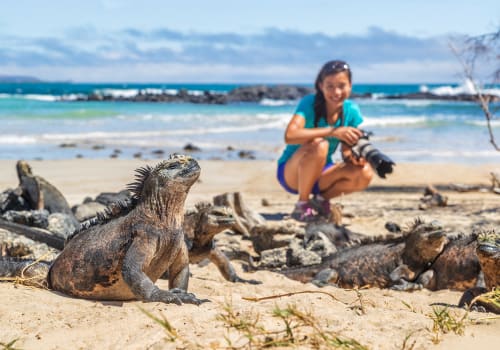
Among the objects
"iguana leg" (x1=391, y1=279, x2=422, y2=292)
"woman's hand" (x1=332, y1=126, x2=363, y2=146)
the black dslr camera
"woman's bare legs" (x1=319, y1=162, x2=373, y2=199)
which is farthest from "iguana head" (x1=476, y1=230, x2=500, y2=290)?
"woman's bare legs" (x1=319, y1=162, x2=373, y2=199)

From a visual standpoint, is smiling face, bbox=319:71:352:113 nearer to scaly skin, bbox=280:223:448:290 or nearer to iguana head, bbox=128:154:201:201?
scaly skin, bbox=280:223:448:290

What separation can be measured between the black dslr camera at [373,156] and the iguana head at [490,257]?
11.4ft

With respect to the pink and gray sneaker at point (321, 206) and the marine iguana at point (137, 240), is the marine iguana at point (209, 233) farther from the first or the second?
the pink and gray sneaker at point (321, 206)

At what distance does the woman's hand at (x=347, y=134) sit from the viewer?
764 cm

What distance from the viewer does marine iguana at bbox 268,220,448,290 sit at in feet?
18.8

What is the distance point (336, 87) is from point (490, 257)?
161 inches

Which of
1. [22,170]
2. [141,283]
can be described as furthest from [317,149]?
[141,283]

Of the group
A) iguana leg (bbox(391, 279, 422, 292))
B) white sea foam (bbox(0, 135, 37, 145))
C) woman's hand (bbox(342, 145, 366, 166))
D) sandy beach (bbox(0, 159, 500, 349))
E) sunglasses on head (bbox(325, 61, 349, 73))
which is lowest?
white sea foam (bbox(0, 135, 37, 145))

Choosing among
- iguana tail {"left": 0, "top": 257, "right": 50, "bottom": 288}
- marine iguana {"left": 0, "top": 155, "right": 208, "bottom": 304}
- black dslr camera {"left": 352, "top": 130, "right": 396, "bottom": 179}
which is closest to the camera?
marine iguana {"left": 0, "top": 155, "right": 208, "bottom": 304}

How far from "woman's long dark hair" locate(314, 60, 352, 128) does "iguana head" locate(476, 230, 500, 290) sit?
13.1ft

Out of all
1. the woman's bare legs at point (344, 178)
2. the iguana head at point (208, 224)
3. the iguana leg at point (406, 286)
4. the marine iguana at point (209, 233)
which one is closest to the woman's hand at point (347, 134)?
the woman's bare legs at point (344, 178)

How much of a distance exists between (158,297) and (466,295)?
6.63 feet

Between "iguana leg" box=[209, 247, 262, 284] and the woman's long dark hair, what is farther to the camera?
the woman's long dark hair

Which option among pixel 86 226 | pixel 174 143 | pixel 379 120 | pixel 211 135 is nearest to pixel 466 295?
pixel 86 226
